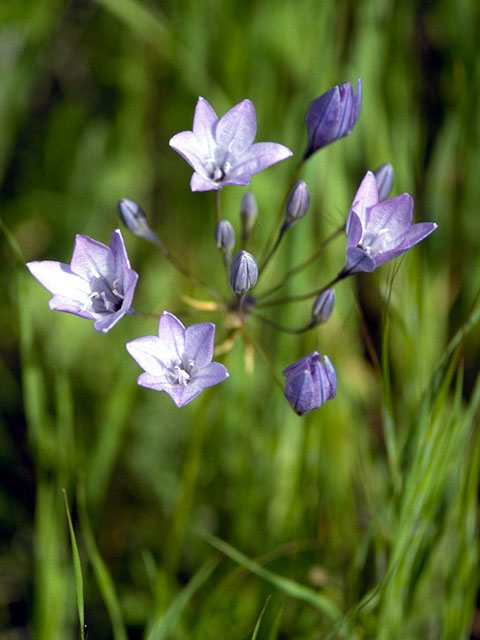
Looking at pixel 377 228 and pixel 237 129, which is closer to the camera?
pixel 377 228

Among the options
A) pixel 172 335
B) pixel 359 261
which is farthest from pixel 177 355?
pixel 359 261

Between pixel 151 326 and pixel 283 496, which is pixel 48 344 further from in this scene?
pixel 283 496

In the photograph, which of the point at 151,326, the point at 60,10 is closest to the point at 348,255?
the point at 151,326

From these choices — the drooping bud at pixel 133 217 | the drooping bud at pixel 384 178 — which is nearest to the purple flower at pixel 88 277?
the drooping bud at pixel 133 217

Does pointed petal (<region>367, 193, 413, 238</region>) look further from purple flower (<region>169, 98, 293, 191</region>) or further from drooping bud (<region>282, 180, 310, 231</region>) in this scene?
purple flower (<region>169, 98, 293, 191</region>)

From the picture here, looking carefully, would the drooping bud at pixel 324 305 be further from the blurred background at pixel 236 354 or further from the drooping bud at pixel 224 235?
the drooping bud at pixel 224 235

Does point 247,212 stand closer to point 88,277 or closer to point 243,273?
point 243,273
